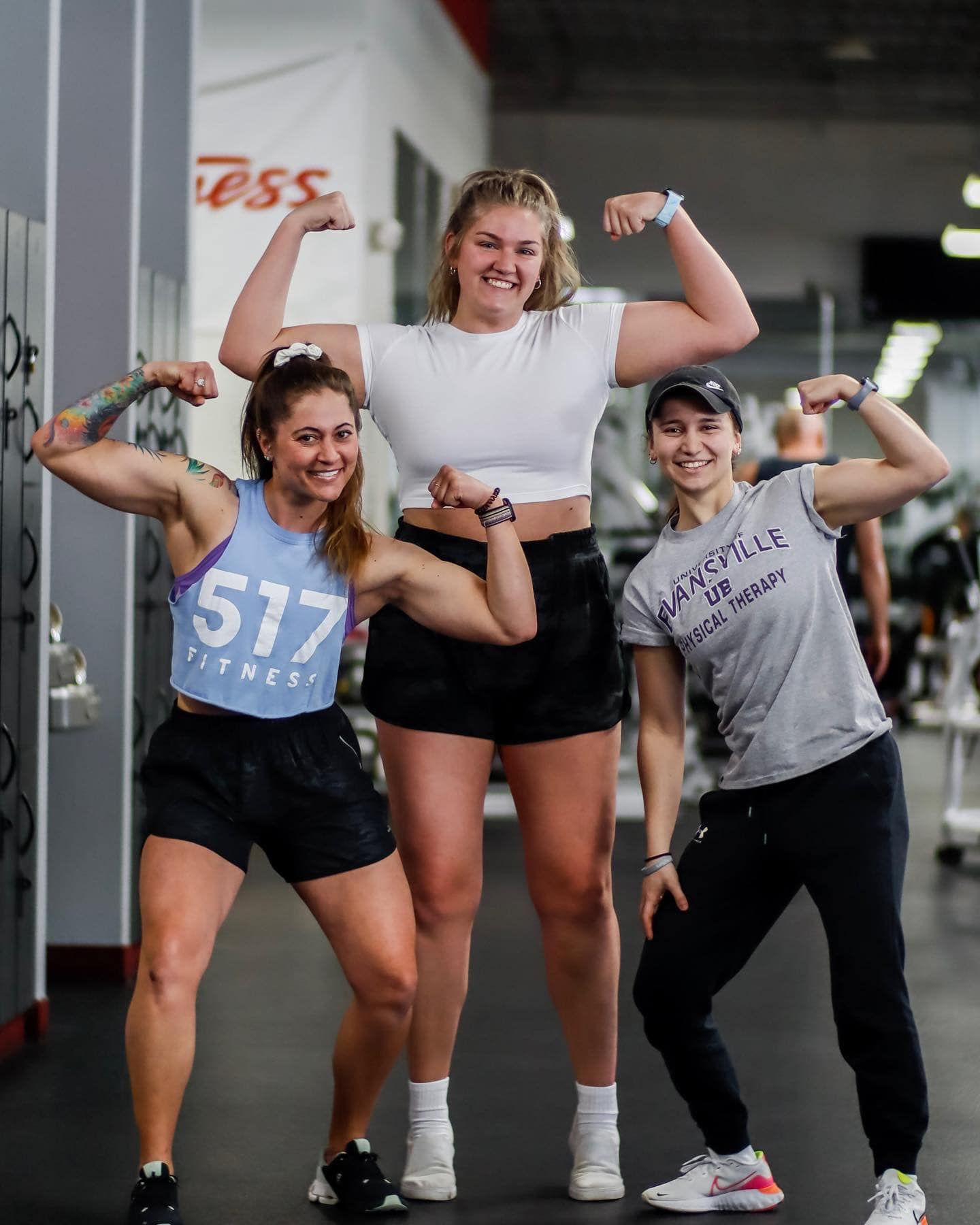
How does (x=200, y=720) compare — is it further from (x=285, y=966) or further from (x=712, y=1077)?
(x=285, y=966)

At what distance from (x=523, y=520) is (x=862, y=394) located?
0.56 meters

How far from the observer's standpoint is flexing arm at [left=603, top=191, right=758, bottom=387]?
8.46ft

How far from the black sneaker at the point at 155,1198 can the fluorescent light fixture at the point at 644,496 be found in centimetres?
665

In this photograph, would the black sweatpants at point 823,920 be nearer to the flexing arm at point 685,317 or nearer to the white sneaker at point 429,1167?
the white sneaker at point 429,1167

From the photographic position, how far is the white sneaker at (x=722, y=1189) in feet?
8.87

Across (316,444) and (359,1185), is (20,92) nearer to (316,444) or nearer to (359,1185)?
(316,444)

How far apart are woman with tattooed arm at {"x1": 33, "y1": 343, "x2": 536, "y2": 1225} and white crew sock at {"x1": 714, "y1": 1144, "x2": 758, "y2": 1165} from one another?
575mm

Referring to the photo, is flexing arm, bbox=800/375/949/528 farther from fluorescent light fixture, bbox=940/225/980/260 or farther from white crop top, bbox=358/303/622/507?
fluorescent light fixture, bbox=940/225/980/260

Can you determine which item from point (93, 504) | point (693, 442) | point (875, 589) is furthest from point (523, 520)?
point (875, 589)

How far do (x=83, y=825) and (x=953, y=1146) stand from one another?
88.0 inches

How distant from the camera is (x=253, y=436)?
8.52ft

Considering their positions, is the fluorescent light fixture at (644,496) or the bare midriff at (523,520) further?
the fluorescent light fixture at (644,496)

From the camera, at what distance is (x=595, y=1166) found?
2.78 metres

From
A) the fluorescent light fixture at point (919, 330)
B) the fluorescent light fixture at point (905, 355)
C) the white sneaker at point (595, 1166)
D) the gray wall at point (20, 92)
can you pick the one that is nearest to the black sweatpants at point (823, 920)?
the white sneaker at point (595, 1166)
